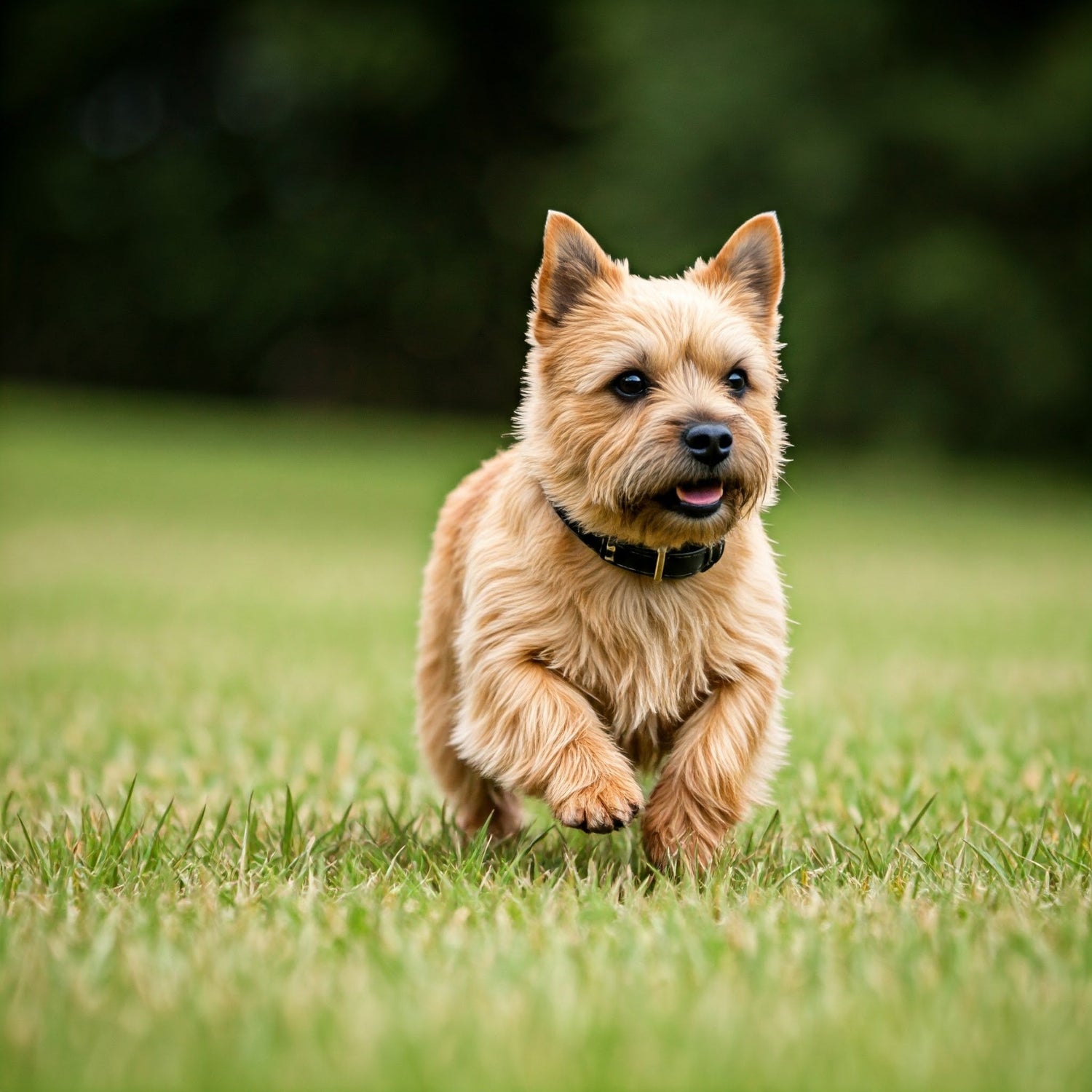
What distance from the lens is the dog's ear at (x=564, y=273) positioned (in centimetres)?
340

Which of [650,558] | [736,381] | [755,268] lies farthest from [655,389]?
[755,268]

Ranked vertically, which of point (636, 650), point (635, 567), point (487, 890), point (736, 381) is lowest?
point (487, 890)

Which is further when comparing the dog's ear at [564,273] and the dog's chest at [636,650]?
the dog's ear at [564,273]

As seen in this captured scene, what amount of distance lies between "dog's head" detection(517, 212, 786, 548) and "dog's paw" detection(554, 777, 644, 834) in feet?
2.05

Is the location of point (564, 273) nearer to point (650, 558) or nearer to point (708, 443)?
point (708, 443)

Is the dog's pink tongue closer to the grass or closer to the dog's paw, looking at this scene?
the dog's paw

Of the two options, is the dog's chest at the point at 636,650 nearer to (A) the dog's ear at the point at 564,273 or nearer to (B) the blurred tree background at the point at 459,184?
(A) the dog's ear at the point at 564,273

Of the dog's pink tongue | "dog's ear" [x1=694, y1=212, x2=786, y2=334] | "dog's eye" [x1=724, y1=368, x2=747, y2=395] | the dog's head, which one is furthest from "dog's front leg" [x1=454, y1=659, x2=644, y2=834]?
"dog's ear" [x1=694, y1=212, x2=786, y2=334]

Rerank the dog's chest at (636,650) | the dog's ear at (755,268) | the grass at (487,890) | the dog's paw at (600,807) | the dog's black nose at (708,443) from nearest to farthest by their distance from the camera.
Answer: the grass at (487,890) < the dog's paw at (600,807) < the dog's black nose at (708,443) < the dog's chest at (636,650) < the dog's ear at (755,268)

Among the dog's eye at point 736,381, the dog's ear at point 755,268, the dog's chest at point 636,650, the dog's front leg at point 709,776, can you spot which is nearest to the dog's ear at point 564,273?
the dog's ear at point 755,268

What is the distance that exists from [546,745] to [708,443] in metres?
0.79

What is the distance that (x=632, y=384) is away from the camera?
128 inches

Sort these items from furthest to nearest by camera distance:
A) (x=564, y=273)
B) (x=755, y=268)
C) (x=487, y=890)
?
(x=755, y=268), (x=564, y=273), (x=487, y=890)

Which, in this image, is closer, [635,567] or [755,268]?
[635,567]
